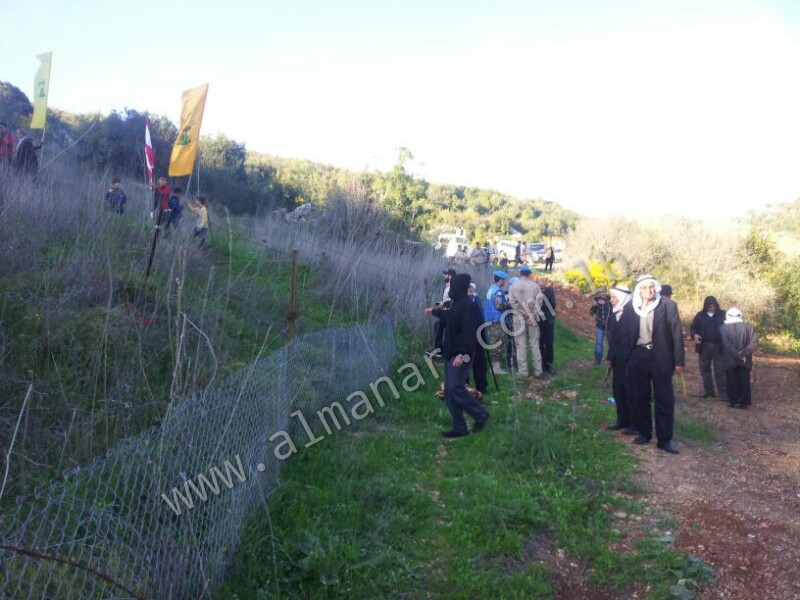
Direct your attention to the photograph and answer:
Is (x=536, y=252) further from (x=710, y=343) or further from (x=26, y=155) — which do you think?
(x=26, y=155)

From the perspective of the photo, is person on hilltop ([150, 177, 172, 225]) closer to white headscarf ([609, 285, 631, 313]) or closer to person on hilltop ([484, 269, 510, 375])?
person on hilltop ([484, 269, 510, 375])

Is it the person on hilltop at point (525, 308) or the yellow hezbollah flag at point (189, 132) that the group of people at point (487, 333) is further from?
the yellow hezbollah flag at point (189, 132)

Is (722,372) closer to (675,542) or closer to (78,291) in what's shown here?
(675,542)

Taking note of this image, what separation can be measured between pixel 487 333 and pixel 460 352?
3.56 meters

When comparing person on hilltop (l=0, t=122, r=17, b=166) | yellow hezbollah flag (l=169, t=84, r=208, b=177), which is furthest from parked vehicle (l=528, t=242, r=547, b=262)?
yellow hezbollah flag (l=169, t=84, r=208, b=177)

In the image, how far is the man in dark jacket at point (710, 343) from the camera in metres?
9.62

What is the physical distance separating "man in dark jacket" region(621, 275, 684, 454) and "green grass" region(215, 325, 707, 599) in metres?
0.47

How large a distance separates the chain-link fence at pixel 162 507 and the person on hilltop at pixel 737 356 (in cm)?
728

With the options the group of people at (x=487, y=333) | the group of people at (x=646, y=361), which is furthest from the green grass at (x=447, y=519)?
the group of people at (x=487, y=333)

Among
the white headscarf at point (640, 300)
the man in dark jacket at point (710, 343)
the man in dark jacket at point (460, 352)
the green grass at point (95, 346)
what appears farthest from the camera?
the man in dark jacket at point (710, 343)

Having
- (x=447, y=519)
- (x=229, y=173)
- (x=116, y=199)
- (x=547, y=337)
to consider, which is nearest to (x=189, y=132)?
(x=116, y=199)

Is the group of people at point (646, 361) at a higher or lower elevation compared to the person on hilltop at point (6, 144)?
lower

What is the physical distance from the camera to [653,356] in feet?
21.4

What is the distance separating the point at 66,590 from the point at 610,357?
659 centimetres
